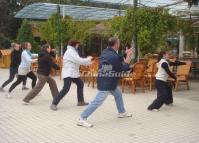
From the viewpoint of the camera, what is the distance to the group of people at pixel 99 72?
8.02m

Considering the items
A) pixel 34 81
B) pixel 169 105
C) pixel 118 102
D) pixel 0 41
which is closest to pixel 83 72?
pixel 34 81

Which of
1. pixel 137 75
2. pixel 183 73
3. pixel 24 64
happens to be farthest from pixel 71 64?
pixel 183 73

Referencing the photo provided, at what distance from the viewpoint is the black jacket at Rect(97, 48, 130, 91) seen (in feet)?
26.3

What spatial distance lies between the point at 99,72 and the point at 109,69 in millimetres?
243

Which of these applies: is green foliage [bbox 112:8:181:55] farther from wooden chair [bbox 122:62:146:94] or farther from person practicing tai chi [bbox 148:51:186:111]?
person practicing tai chi [bbox 148:51:186:111]

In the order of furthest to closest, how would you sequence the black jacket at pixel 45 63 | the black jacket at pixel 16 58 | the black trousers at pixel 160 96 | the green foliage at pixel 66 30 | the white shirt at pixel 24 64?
the green foliage at pixel 66 30 → the black jacket at pixel 16 58 → the white shirt at pixel 24 64 → the black jacket at pixel 45 63 → the black trousers at pixel 160 96

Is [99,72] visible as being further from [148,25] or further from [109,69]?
[148,25]

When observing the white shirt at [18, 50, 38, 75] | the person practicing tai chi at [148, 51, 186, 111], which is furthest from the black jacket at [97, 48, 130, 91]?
the white shirt at [18, 50, 38, 75]

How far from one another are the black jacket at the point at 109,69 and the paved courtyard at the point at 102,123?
0.80m

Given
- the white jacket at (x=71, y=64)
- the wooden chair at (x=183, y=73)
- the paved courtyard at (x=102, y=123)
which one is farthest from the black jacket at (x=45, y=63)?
the wooden chair at (x=183, y=73)

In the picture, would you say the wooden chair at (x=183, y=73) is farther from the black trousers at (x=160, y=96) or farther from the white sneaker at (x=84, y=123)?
the white sneaker at (x=84, y=123)

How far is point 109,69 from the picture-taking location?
315 inches

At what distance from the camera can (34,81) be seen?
1252 centimetres

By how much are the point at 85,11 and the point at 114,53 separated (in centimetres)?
2233
